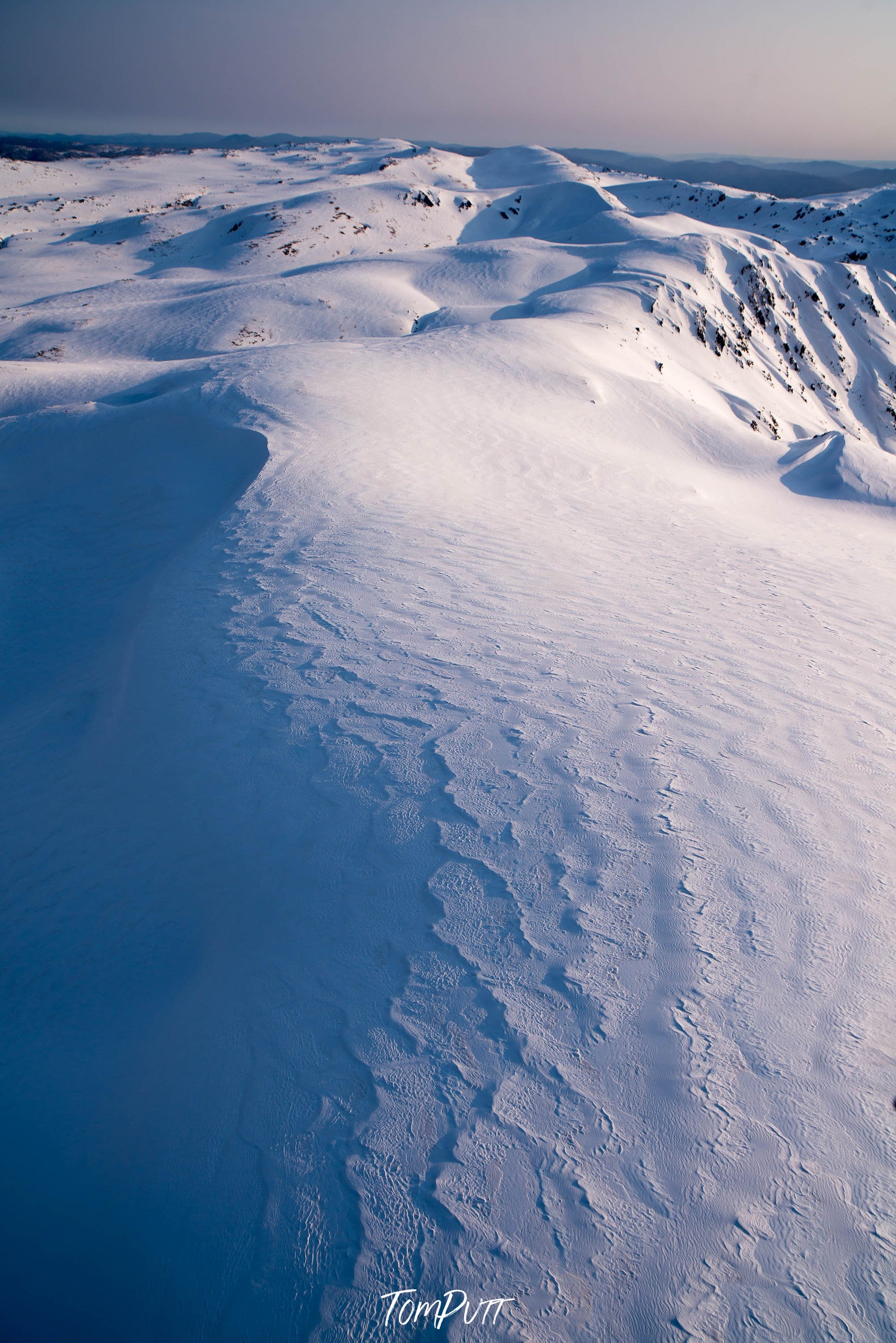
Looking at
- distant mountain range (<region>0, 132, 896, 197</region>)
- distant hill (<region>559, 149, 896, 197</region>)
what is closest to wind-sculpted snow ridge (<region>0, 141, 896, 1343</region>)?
distant mountain range (<region>0, 132, 896, 197</region>)

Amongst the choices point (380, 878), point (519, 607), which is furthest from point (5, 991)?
point (519, 607)

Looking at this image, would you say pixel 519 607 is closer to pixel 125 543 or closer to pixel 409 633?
pixel 409 633

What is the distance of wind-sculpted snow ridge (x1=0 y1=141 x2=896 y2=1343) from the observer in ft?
5.96

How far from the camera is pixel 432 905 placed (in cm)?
256

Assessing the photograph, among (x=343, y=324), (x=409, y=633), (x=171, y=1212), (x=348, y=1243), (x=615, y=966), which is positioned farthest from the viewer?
(x=343, y=324)

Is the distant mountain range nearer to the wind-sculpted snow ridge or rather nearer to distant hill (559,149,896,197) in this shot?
distant hill (559,149,896,197)

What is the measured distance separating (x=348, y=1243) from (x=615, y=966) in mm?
1154

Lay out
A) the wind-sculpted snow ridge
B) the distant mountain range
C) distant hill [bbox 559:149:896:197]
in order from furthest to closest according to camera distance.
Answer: distant hill [bbox 559:149:896:197] → the distant mountain range → the wind-sculpted snow ridge

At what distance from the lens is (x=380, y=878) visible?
269cm

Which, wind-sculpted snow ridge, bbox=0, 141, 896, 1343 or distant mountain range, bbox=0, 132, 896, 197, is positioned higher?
distant mountain range, bbox=0, 132, 896, 197

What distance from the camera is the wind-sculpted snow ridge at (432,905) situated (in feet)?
5.96

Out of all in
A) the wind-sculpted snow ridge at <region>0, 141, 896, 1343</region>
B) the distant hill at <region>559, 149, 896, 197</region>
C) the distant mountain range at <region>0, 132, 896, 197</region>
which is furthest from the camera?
the distant hill at <region>559, 149, 896, 197</region>

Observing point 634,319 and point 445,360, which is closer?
point 445,360

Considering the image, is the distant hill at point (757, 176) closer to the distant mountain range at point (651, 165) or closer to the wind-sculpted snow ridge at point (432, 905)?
the distant mountain range at point (651, 165)
